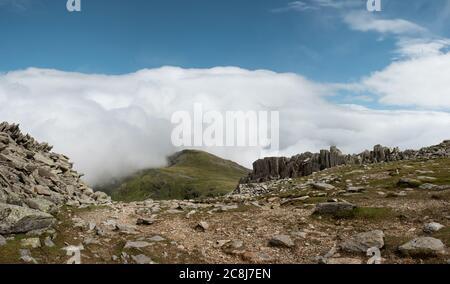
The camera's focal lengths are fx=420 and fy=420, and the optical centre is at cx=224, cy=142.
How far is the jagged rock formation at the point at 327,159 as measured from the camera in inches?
3565

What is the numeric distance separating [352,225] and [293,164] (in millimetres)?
78504

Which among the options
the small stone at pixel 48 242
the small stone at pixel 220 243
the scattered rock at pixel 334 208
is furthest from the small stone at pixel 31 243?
the scattered rock at pixel 334 208

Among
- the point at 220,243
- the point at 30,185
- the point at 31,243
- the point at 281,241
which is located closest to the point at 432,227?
the point at 281,241

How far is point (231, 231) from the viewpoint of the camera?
30156mm

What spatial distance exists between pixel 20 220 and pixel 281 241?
635 inches

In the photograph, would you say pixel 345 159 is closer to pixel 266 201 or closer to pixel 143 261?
pixel 266 201

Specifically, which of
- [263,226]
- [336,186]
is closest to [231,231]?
[263,226]

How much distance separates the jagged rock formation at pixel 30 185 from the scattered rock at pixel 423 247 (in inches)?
863

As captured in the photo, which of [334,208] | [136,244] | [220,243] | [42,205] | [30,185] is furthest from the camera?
[30,185]

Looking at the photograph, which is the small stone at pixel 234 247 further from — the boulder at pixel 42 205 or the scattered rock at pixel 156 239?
the boulder at pixel 42 205

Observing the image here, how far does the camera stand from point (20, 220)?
2575 centimetres

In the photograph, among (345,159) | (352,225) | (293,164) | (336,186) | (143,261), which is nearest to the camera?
(143,261)

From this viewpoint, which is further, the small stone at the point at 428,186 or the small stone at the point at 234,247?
the small stone at the point at 428,186

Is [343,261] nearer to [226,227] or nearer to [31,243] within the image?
[226,227]
